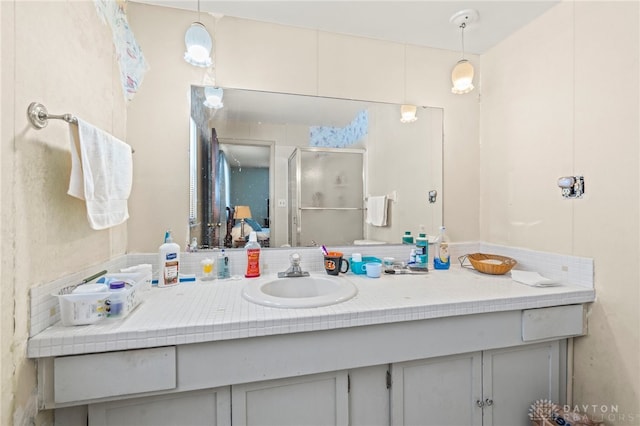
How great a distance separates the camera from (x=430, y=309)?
1006mm

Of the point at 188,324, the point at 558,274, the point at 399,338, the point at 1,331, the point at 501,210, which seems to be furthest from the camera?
the point at 501,210

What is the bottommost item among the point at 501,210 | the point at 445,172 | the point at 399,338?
the point at 399,338

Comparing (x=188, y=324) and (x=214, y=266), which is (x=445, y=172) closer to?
(x=214, y=266)

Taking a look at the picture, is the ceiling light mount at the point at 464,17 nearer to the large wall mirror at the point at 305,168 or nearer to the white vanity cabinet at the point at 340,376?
the large wall mirror at the point at 305,168

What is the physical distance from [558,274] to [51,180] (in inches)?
80.1

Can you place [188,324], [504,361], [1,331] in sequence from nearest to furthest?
[1,331] → [188,324] → [504,361]

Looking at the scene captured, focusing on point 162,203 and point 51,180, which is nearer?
point 51,180

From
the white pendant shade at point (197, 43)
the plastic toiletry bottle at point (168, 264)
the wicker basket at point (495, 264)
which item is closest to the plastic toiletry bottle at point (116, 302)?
the plastic toiletry bottle at point (168, 264)

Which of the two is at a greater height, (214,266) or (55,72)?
(55,72)

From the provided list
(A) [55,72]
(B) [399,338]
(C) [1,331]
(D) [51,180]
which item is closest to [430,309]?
(B) [399,338]

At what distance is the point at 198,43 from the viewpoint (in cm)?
Answer: 129

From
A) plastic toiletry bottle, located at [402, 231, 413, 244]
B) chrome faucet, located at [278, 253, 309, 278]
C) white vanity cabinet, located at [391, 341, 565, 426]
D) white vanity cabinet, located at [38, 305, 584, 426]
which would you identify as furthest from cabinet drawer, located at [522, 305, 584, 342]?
chrome faucet, located at [278, 253, 309, 278]

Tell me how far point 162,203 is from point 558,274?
1936 millimetres

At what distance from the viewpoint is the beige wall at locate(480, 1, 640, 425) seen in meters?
1.08
